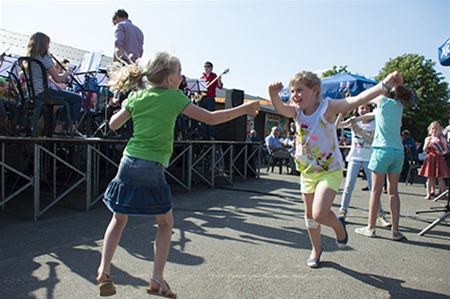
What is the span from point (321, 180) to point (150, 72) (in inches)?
61.9

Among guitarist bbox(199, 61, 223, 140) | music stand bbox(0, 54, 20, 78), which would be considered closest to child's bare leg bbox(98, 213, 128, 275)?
music stand bbox(0, 54, 20, 78)

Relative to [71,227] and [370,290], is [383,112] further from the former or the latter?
[71,227]

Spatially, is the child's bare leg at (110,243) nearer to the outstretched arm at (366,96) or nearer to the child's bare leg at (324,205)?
the child's bare leg at (324,205)

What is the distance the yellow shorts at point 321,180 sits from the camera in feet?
9.34

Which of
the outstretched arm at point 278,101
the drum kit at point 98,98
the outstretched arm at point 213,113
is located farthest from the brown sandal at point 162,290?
the drum kit at point 98,98

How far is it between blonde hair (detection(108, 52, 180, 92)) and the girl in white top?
32.9 inches

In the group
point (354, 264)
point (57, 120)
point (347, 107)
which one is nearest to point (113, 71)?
point (347, 107)

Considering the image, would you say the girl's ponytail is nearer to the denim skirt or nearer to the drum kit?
the denim skirt

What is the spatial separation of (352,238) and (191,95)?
5.30 metres

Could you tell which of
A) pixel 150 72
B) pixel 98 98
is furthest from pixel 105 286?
pixel 98 98

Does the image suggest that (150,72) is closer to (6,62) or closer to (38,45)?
(38,45)

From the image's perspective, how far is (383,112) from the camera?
4109 millimetres

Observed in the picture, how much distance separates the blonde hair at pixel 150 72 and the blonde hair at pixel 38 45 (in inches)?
109

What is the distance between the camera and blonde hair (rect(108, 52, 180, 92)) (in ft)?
7.64
